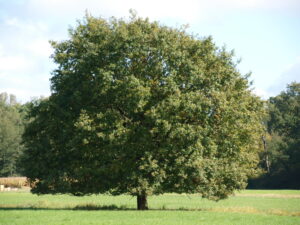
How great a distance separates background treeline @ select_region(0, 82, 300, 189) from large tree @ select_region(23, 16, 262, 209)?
60598mm

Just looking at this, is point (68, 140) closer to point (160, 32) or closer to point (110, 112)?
point (110, 112)

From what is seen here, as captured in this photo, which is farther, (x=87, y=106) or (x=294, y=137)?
(x=294, y=137)

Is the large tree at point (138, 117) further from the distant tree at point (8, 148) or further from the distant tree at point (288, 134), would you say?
the distant tree at point (8, 148)

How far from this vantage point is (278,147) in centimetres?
10006

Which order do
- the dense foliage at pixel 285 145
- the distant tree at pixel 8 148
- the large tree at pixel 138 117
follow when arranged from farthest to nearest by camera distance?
the distant tree at pixel 8 148 < the dense foliage at pixel 285 145 < the large tree at pixel 138 117

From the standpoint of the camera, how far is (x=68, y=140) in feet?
109

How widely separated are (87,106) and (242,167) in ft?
48.0

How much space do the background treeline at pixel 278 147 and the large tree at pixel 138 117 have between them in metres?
60.6

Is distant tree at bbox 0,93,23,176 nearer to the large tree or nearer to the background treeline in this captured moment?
the background treeline

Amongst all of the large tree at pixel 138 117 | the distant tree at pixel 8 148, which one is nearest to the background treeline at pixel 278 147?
the distant tree at pixel 8 148

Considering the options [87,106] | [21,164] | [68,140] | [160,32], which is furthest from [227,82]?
[21,164]

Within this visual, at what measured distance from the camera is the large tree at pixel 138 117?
31.2m

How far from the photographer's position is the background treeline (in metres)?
97.6

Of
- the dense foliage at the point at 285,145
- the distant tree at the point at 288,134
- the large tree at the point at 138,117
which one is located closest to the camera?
the large tree at the point at 138,117
